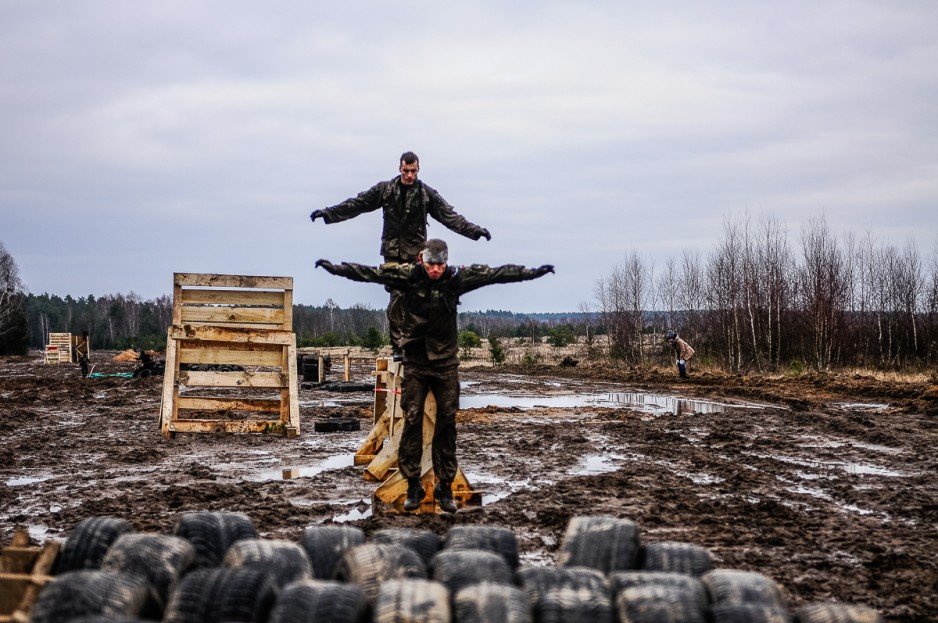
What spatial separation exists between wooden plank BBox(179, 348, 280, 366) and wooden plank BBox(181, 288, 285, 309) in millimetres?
849

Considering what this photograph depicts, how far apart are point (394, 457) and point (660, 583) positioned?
6.22 meters

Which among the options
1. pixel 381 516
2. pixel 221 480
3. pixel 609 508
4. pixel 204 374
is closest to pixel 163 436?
pixel 204 374

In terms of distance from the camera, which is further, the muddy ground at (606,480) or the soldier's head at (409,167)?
the soldier's head at (409,167)

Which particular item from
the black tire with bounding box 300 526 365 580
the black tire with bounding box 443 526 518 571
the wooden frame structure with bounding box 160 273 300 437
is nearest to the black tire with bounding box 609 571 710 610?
the black tire with bounding box 443 526 518 571

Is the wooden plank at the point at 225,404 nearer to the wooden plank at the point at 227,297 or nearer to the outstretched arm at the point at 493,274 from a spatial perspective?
the wooden plank at the point at 227,297

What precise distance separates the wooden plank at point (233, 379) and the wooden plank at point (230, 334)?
0.57 m

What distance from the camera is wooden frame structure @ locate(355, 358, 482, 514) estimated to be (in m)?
8.24

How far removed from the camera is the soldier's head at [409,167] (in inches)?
363

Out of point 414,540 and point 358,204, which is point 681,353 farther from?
point 414,540

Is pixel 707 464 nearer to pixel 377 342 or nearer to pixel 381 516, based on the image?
pixel 381 516

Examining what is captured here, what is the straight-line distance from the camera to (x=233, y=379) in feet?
47.7

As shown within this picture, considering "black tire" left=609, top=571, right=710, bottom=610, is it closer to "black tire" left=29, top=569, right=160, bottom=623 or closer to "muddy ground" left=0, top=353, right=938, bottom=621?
"muddy ground" left=0, top=353, right=938, bottom=621

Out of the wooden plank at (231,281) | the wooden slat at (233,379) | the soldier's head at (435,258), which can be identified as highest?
the wooden plank at (231,281)

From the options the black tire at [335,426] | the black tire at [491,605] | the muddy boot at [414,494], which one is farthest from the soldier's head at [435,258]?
the black tire at [335,426]
